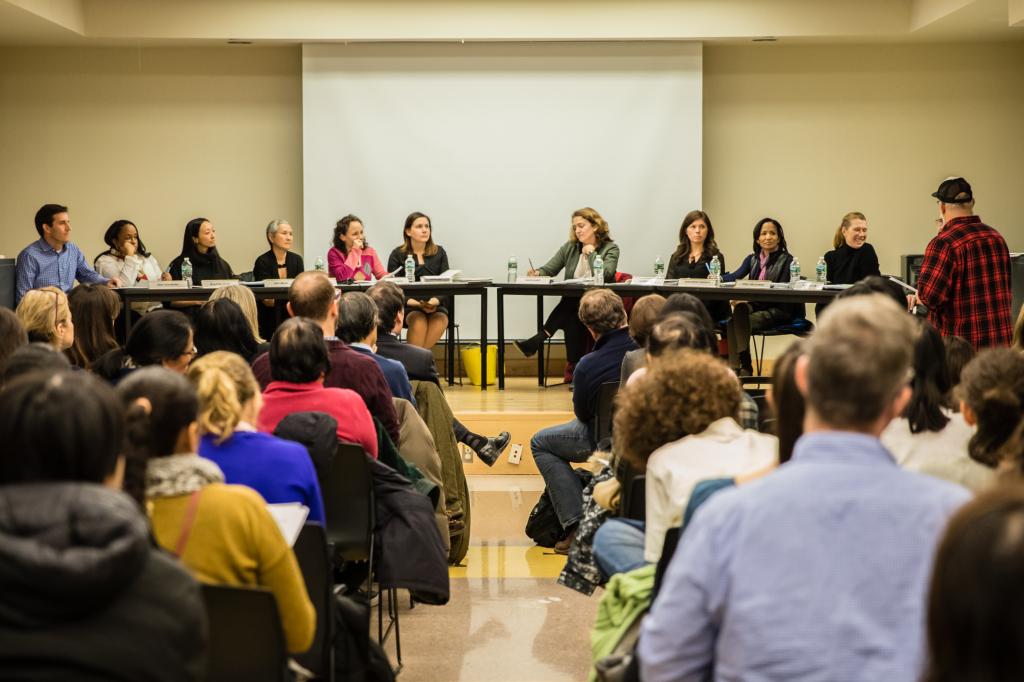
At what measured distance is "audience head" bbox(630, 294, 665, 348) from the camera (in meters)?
4.52

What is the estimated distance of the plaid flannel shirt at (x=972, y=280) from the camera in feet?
18.8

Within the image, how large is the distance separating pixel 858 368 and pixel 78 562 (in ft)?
3.16

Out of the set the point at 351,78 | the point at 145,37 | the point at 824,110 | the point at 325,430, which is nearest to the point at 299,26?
the point at 351,78

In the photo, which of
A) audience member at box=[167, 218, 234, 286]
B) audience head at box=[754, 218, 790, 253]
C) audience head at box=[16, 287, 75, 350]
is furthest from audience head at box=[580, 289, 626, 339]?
audience member at box=[167, 218, 234, 286]

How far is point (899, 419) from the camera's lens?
302 centimetres

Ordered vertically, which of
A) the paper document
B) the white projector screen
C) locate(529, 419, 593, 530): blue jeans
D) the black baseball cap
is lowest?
locate(529, 419, 593, 530): blue jeans

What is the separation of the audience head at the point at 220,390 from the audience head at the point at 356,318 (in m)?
1.54

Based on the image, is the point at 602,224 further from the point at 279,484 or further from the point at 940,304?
the point at 279,484

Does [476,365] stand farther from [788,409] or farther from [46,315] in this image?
[788,409]

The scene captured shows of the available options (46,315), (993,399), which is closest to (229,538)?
(993,399)

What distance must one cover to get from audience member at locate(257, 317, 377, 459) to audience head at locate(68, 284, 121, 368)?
137 cm

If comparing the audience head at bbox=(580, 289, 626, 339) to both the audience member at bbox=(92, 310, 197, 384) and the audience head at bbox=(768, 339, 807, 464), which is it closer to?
the audience member at bbox=(92, 310, 197, 384)

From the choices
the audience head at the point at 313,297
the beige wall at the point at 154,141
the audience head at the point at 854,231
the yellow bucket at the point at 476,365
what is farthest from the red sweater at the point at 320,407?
the beige wall at the point at 154,141

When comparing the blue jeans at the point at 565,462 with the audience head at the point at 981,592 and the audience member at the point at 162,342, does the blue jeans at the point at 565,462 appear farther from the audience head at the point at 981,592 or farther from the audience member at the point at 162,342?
the audience head at the point at 981,592
